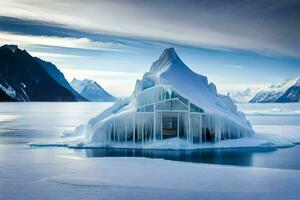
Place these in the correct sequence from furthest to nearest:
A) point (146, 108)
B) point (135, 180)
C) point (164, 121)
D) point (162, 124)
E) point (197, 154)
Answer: point (164, 121) < point (162, 124) < point (146, 108) < point (197, 154) < point (135, 180)

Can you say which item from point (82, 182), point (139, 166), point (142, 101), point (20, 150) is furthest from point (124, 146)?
point (82, 182)

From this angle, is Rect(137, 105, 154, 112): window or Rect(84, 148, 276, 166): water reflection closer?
Rect(84, 148, 276, 166): water reflection

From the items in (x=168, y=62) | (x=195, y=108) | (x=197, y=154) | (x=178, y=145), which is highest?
(x=168, y=62)

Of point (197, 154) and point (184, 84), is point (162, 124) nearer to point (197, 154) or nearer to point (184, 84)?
point (184, 84)

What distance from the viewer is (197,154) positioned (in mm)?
44906

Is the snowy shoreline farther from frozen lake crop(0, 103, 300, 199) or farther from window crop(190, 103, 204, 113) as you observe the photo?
window crop(190, 103, 204, 113)

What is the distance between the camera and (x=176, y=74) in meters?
58.4

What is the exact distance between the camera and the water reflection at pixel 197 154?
1594 inches

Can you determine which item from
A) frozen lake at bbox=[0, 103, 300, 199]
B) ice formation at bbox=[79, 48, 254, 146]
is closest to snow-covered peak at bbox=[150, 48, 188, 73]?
ice formation at bbox=[79, 48, 254, 146]

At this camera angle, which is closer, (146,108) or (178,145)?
(178,145)

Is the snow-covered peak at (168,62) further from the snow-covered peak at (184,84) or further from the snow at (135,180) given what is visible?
the snow at (135,180)

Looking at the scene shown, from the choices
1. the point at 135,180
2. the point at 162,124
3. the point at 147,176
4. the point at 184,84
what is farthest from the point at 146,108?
the point at 135,180

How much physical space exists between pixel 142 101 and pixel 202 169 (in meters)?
19.0

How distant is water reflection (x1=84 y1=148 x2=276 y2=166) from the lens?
40.5m
